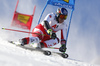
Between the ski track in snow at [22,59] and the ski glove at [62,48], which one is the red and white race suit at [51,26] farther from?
the ski track in snow at [22,59]

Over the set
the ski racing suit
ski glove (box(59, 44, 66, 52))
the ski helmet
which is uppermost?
the ski helmet

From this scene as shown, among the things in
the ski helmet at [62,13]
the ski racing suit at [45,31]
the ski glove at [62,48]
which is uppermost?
the ski helmet at [62,13]

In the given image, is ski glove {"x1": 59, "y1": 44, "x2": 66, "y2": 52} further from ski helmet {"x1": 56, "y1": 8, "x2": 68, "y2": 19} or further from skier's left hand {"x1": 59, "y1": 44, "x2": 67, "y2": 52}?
ski helmet {"x1": 56, "y1": 8, "x2": 68, "y2": 19}

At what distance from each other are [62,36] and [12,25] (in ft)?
5.88

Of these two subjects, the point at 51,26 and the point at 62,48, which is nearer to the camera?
the point at 62,48

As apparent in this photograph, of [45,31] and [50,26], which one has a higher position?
[50,26]

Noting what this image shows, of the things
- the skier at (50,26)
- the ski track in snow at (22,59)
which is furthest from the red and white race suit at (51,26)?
the ski track in snow at (22,59)

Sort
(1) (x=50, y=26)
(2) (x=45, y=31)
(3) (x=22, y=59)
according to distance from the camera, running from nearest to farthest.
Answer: (3) (x=22, y=59) < (2) (x=45, y=31) < (1) (x=50, y=26)

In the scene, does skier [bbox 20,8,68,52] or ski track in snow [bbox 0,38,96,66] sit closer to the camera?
ski track in snow [bbox 0,38,96,66]

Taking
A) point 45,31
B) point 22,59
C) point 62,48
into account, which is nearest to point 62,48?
point 62,48

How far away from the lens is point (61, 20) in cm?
516

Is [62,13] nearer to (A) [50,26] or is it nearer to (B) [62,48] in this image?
(A) [50,26]

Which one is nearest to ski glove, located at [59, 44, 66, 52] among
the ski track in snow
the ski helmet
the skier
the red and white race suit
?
the skier

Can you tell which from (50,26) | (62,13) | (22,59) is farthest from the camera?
(50,26)
